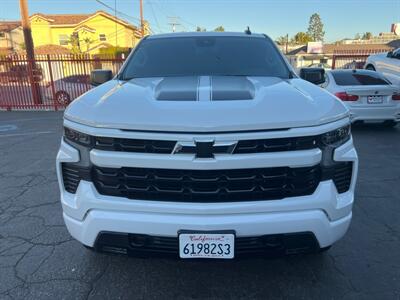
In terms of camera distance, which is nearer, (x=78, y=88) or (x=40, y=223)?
(x=40, y=223)

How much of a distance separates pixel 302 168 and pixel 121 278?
5.25 ft

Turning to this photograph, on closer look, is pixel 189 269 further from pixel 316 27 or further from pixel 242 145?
pixel 316 27

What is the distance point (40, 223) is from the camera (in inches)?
142

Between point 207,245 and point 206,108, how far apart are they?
814mm

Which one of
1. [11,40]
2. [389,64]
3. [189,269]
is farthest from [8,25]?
[189,269]

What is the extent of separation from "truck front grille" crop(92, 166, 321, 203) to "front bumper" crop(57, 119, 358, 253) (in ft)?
0.14

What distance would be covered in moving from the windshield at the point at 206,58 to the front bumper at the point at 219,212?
1.48 metres

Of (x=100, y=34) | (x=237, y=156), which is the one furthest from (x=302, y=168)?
(x=100, y=34)

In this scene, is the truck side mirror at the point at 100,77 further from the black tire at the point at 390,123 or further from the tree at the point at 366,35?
the tree at the point at 366,35

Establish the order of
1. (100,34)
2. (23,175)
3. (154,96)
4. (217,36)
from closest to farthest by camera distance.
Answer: (154,96) → (217,36) → (23,175) → (100,34)

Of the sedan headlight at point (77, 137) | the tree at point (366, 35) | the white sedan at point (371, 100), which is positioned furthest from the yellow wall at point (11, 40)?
the tree at point (366, 35)

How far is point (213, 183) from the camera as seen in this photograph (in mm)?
2105

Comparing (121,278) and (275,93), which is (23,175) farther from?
(275,93)

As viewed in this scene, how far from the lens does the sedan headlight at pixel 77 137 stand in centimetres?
218
